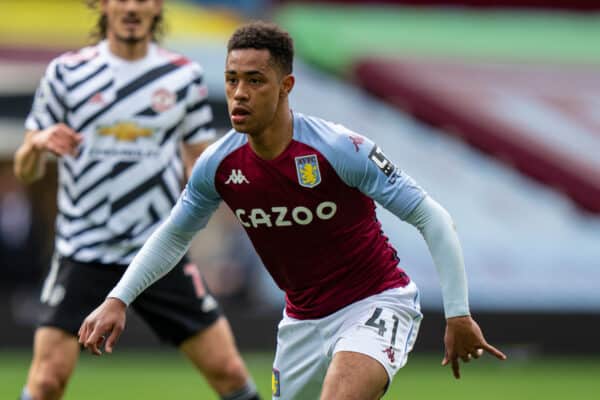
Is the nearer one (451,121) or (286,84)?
(286,84)

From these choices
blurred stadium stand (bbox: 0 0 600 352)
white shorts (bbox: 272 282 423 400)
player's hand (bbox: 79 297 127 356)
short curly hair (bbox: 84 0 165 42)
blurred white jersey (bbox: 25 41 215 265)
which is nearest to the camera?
player's hand (bbox: 79 297 127 356)

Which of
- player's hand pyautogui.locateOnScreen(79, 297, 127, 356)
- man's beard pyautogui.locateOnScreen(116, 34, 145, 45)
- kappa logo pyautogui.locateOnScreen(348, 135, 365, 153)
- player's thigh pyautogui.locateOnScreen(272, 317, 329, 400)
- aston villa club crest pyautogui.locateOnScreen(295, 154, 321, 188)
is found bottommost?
player's thigh pyautogui.locateOnScreen(272, 317, 329, 400)

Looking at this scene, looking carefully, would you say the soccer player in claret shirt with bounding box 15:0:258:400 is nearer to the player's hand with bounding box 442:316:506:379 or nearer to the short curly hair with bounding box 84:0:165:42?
the short curly hair with bounding box 84:0:165:42

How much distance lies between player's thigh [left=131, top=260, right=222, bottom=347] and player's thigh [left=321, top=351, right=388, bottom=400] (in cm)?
154

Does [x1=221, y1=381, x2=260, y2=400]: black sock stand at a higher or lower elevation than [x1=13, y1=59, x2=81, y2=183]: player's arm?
lower

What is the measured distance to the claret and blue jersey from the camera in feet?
18.8

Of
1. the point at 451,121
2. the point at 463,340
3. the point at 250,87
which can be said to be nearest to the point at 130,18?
the point at 250,87

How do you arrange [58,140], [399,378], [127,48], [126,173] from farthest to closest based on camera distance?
[399,378] < [127,48] < [126,173] < [58,140]

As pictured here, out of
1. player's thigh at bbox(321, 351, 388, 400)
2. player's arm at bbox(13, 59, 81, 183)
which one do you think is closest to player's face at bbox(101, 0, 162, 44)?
player's arm at bbox(13, 59, 81, 183)

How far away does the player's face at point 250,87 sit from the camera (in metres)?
5.68

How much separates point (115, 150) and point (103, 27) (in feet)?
2.81

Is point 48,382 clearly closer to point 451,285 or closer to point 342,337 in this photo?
point 342,337

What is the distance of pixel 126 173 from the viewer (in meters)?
7.17

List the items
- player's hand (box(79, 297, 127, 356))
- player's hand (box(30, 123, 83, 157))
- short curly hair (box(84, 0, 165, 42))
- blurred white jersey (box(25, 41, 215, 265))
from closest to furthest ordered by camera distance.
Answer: player's hand (box(79, 297, 127, 356))
player's hand (box(30, 123, 83, 157))
blurred white jersey (box(25, 41, 215, 265))
short curly hair (box(84, 0, 165, 42))
